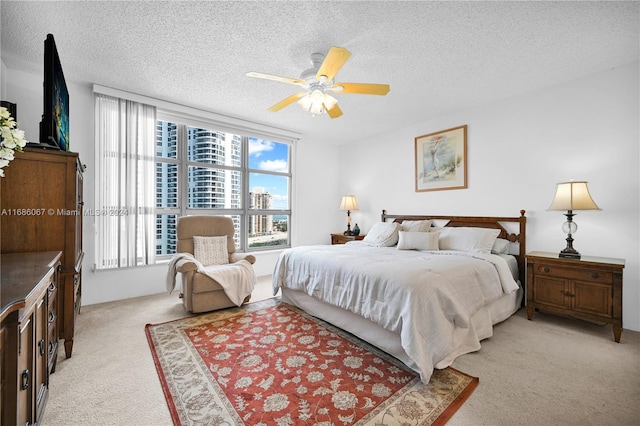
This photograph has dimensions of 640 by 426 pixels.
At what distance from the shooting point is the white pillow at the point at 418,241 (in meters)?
3.49

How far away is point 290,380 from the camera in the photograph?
6.16 ft

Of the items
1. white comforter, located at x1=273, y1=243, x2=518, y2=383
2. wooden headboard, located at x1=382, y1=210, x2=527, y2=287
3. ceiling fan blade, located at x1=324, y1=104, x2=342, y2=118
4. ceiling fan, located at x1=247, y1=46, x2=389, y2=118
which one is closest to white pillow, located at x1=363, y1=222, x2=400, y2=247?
wooden headboard, located at x1=382, y1=210, x2=527, y2=287

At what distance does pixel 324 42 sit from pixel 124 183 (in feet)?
9.79

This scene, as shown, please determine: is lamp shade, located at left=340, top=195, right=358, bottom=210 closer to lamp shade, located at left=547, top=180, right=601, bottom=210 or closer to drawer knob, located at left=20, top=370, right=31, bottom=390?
lamp shade, located at left=547, top=180, right=601, bottom=210

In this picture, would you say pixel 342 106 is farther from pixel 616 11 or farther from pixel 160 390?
pixel 160 390

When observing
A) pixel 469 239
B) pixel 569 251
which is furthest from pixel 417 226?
pixel 569 251

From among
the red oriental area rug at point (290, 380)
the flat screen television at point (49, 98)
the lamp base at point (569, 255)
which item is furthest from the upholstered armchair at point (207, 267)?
the lamp base at point (569, 255)

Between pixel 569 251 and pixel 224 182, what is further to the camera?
pixel 224 182

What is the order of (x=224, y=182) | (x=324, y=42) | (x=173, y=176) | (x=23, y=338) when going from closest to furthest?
(x=23, y=338), (x=324, y=42), (x=173, y=176), (x=224, y=182)

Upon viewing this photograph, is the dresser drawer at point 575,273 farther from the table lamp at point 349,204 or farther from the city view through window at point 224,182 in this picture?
the city view through window at point 224,182

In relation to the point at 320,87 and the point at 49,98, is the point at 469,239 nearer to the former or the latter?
the point at 320,87

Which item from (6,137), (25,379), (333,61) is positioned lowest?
(25,379)

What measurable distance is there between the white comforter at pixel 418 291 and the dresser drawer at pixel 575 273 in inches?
14.5

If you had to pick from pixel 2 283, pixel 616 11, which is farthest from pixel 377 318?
pixel 616 11
